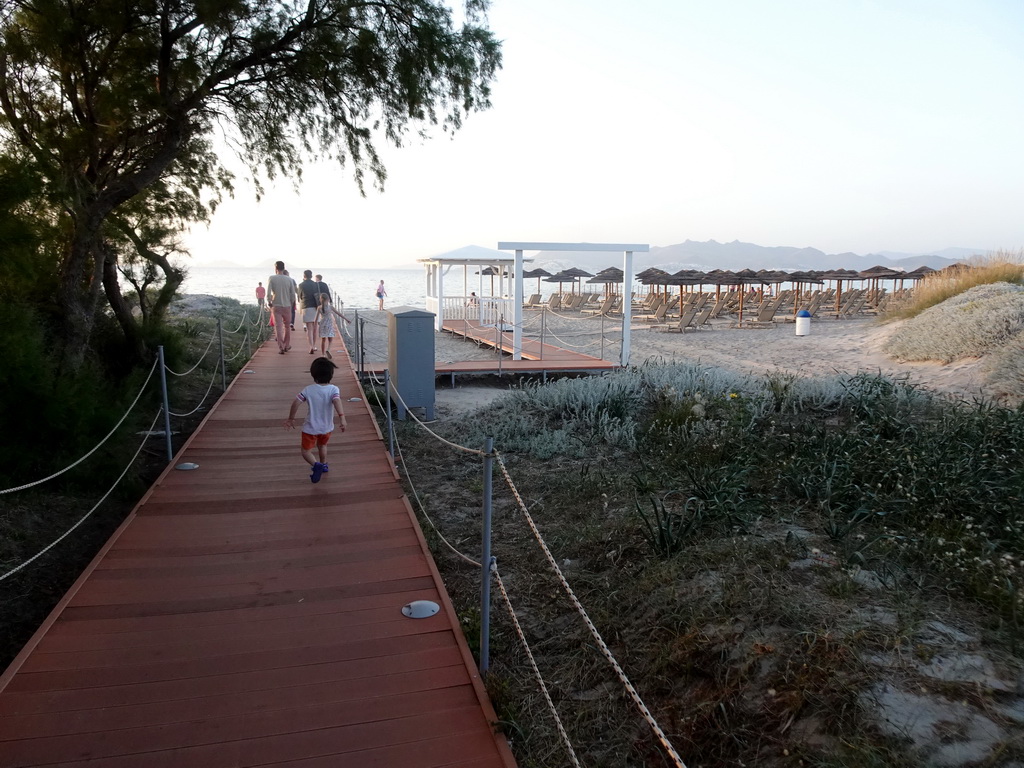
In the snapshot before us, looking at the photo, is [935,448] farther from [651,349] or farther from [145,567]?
[651,349]

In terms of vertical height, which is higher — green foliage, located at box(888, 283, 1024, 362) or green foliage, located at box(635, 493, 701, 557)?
green foliage, located at box(888, 283, 1024, 362)

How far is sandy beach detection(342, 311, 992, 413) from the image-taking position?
10.9 metres

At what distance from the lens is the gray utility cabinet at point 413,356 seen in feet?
28.7

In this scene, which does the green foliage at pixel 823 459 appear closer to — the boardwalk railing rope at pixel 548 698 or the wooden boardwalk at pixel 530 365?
the boardwalk railing rope at pixel 548 698

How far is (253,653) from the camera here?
3059mm

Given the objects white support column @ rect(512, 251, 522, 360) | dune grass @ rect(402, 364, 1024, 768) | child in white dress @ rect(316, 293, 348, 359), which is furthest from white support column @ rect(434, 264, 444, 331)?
dune grass @ rect(402, 364, 1024, 768)

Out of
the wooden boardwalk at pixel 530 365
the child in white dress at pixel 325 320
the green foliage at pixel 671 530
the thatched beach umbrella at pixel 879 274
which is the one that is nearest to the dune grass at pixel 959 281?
the thatched beach umbrella at pixel 879 274

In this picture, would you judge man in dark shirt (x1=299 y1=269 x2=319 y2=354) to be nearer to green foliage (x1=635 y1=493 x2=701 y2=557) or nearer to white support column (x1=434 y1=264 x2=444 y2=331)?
green foliage (x1=635 y1=493 x2=701 y2=557)

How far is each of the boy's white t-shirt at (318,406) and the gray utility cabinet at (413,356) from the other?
3.25 m

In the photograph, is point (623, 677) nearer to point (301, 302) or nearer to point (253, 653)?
point (253, 653)

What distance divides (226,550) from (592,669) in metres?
2.23

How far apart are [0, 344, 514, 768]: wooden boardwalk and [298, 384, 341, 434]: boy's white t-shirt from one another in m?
0.62

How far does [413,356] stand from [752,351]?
10563 millimetres

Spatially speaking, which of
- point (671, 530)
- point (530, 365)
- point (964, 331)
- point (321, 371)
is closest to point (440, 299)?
point (530, 365)
